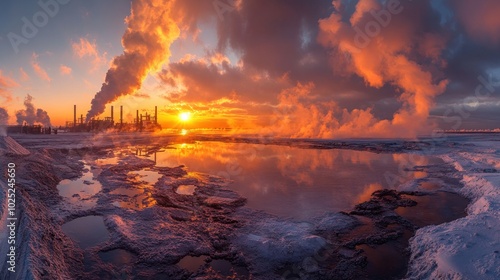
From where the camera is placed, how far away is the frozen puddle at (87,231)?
744 cm

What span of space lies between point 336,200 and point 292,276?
628 cm

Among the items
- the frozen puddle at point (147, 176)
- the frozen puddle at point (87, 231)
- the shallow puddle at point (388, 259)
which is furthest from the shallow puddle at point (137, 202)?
the shallow puddle at point (388, 259)

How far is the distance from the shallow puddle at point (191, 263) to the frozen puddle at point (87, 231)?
Answer: 2639 millimetres

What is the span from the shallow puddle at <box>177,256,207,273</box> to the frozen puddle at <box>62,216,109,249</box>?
2.64m

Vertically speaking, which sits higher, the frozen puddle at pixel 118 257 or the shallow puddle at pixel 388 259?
the shallow puddle at pixel 388 259

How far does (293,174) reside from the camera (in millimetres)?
17922

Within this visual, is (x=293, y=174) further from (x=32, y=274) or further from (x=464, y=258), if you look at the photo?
(x=32, y=274)

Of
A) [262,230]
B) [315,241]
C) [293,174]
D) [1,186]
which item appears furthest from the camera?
[293,174]

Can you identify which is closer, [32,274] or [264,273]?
[32,274]

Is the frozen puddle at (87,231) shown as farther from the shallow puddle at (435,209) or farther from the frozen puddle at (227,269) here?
the shallow puddle at (435,209)

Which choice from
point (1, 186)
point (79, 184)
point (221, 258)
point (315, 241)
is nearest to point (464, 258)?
point (315, 241)

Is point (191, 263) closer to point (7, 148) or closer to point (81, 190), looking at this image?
point (81, 190)

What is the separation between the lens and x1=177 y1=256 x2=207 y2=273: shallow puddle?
6.33 meters

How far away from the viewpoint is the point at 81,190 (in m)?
12.5
